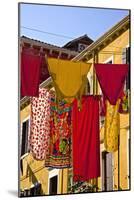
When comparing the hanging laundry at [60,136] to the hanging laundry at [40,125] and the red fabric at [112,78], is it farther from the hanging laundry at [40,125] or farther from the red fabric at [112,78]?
the red fabric at [112,78]

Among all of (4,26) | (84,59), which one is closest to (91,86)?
(84,59)

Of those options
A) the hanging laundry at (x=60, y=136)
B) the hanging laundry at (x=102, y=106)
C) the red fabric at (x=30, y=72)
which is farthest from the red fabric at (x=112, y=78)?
the red fabric at (x=30, y=72)

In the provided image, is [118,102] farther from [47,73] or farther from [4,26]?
[4,26]

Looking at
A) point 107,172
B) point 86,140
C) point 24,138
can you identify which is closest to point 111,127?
point 86,140

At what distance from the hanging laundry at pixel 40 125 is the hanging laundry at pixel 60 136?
0.03m

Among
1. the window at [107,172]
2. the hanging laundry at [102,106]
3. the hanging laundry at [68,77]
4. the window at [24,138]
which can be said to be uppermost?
the hanging laundry at [68,77]

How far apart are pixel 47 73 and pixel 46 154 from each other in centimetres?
52

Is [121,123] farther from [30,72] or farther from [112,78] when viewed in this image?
[30,72]

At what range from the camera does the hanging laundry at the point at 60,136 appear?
2.91 metres

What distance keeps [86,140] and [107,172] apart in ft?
0.84

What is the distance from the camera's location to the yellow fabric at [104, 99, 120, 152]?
3.00 metres

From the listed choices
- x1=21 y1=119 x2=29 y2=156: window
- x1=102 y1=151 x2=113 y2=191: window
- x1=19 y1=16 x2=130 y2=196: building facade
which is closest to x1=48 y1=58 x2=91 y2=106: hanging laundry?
x1=19 y1=16 x2=130 y2=196: building facade

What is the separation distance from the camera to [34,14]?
288 centimetres

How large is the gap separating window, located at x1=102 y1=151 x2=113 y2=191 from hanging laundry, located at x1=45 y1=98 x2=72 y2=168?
9.5 inches
